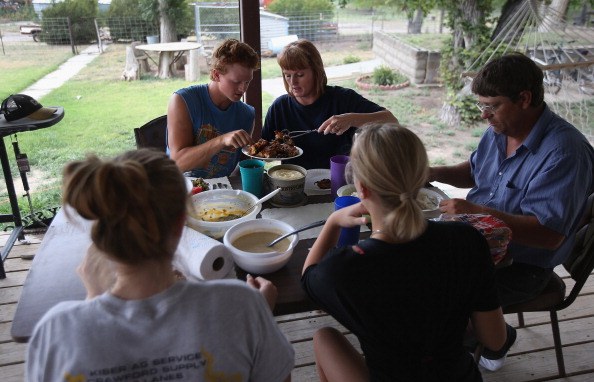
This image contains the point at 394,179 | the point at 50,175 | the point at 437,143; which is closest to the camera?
the point at 394,179

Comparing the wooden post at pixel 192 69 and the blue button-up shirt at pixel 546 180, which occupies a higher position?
the wooden post at pixel 192 69

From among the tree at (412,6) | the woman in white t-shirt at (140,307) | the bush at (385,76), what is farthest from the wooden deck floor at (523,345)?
the bush at (385,76)

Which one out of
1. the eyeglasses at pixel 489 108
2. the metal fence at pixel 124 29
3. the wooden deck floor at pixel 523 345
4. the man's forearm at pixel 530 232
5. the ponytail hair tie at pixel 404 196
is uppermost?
the metal fence at pixel 124 29

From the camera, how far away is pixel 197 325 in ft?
2.70

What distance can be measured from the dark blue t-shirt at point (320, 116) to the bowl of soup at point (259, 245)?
913 millimetres

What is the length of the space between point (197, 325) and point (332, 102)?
1691 mm

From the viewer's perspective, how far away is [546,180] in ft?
4.89

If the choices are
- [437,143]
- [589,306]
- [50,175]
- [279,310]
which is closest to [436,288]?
[279,310]

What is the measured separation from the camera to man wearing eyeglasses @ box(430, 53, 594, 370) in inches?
58.0

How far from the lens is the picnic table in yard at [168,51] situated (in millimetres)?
3215

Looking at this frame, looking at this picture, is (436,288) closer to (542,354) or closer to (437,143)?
(542,354)

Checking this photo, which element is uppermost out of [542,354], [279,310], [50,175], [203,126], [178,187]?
[178,187]

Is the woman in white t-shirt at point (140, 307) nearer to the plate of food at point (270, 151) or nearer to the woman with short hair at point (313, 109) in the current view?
the plate of food at point (270, 151)

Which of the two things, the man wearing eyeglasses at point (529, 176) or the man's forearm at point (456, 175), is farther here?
the man's forearm at point (456, 175)
